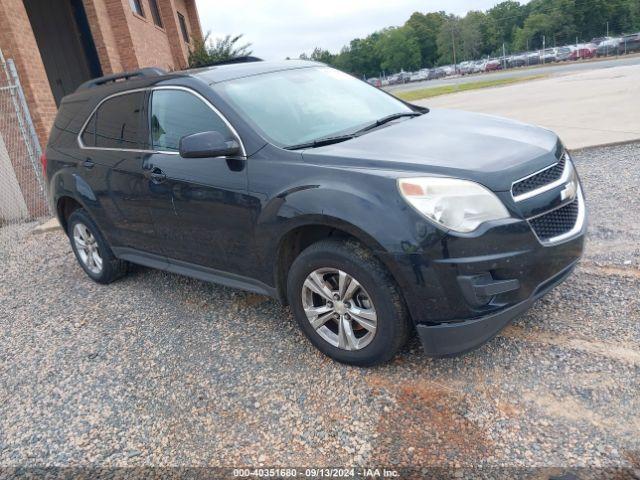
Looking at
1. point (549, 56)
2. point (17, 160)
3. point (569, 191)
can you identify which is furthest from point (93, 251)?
point (549, 56)

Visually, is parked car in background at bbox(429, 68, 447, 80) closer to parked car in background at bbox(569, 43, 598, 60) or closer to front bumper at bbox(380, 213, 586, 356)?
parked car in background at bbox(569, 43, 598, 60)

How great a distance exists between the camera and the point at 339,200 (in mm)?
2811

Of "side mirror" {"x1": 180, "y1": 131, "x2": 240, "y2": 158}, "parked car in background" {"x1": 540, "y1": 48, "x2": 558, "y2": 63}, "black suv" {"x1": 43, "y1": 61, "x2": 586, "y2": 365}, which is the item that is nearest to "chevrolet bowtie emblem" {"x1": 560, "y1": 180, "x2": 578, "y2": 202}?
"black suv" {"x1": 43, "y1": 61, "x2": 586, "y2": 365}

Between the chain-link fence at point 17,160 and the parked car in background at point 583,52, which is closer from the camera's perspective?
the chain-link fence at point 17,160

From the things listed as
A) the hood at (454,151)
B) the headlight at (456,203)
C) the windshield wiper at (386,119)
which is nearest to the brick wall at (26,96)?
the windshield wiper at (386,119)

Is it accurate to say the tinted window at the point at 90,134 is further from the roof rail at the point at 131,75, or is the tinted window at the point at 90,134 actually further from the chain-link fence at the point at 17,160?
the chain-link fence at the point at 17,160

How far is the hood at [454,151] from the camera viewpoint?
2723mm

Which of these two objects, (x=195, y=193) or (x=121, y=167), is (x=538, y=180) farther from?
(x=121, y=167)

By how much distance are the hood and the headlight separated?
57 mm

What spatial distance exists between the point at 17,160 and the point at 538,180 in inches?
350

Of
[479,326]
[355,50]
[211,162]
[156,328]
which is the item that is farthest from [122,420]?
[355,50]

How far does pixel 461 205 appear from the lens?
261 cm

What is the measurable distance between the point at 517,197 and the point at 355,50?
126516 millimetres

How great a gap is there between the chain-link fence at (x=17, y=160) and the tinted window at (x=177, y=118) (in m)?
5.89
